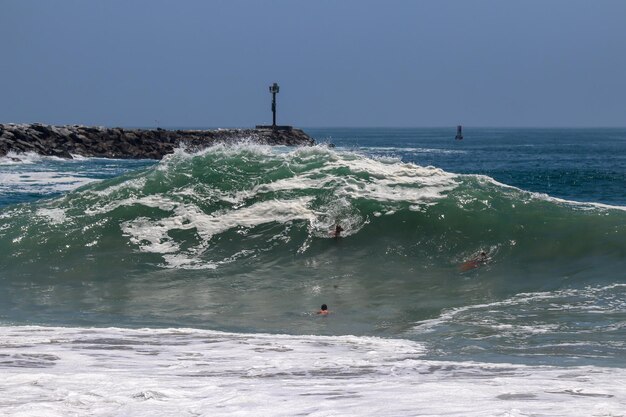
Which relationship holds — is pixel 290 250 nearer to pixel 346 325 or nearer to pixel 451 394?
Answer: pixel 346 325

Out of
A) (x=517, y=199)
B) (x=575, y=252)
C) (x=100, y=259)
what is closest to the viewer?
→ (x=575, y=252)

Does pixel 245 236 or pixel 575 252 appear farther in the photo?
pixel 245 236

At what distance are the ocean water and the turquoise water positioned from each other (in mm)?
62

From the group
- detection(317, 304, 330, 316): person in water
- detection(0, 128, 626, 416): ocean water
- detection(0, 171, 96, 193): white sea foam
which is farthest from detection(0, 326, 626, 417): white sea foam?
detection(0, 171, 96, 193): white sea foam

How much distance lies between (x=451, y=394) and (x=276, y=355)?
314cm

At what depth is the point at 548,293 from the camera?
48.4 ft

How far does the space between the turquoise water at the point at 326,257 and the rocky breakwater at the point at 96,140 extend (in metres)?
38.0

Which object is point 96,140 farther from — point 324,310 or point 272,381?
point 272,381

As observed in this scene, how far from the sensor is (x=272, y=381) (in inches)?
335

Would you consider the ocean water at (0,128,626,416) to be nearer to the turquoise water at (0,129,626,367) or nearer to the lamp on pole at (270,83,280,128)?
the turquoise water at (0,129,626,367)

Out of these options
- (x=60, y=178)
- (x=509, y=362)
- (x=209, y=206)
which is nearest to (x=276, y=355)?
(x=509, y=362)

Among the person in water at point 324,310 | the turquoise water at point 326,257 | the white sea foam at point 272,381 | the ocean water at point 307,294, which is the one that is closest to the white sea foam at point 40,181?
the turquoise water at point 326,257

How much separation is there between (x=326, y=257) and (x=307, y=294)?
107 inches

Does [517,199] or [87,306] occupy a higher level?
[517,199]
